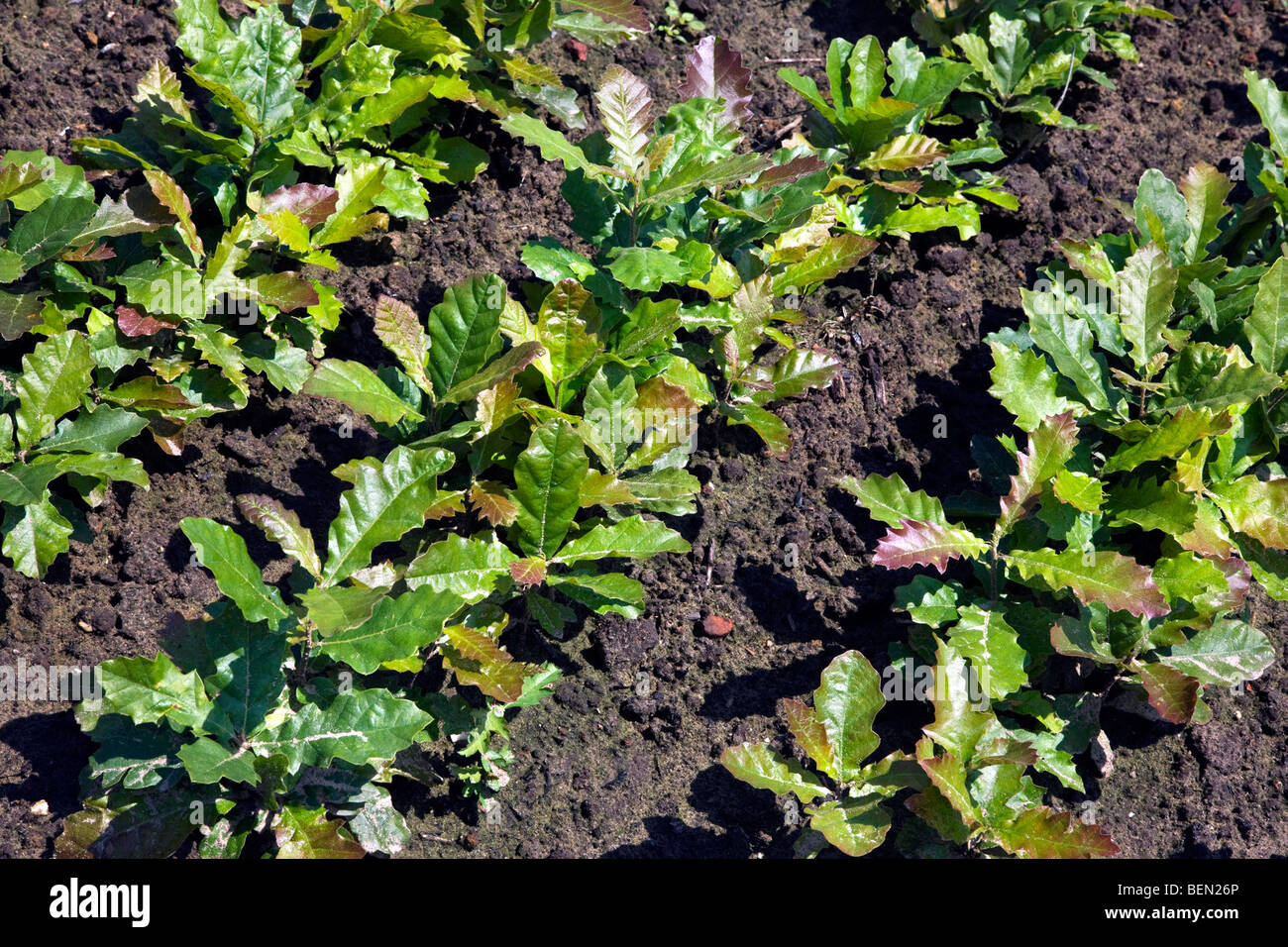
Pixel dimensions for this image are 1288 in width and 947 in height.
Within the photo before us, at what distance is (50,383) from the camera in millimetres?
2793

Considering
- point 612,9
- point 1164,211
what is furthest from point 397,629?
point 1164,211

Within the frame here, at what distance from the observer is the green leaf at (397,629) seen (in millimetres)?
2400

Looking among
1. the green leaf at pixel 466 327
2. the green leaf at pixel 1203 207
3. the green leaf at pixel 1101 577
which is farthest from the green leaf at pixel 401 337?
the green leaf at pixel 1203 207

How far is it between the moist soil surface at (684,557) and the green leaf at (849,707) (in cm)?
25

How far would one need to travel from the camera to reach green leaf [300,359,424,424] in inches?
108

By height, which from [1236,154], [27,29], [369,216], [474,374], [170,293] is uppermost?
[27,29]

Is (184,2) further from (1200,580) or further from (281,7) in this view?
(1200,580)

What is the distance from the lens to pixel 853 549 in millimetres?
3223

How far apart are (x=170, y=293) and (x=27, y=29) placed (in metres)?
1.39

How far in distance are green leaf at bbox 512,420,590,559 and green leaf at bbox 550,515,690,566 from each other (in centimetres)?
5

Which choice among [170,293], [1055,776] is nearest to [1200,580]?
[1055,776]

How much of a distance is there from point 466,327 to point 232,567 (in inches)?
36.5

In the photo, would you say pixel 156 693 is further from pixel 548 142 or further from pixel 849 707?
pixel 548 142

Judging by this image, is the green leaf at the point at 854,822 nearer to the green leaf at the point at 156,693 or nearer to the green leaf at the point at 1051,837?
the green leaf at the point at 1051,837
